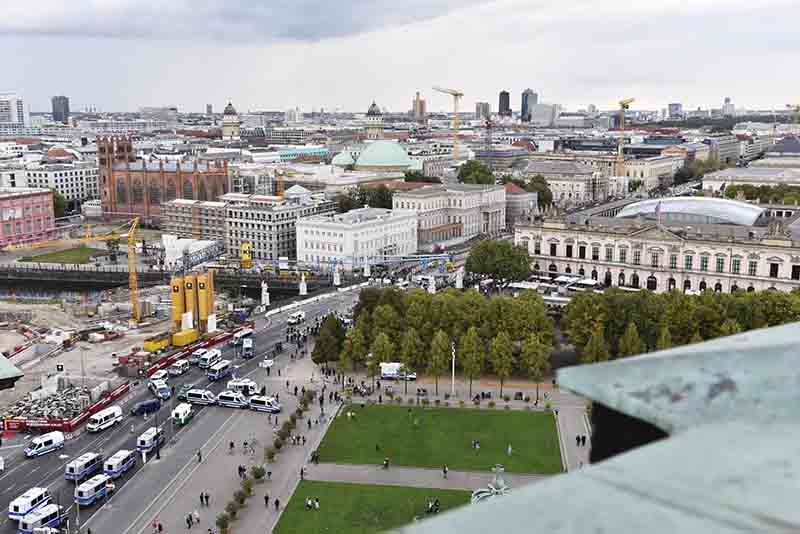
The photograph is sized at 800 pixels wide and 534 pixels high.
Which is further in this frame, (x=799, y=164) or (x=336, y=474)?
(x=799, y=164)

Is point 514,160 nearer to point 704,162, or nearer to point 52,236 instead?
point 704,162

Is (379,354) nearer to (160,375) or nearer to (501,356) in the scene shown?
(501,356)

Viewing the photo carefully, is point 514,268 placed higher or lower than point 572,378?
lower

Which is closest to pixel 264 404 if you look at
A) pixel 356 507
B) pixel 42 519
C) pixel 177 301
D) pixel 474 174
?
pixel 356 507

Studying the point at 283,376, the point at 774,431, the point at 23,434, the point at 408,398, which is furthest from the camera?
the point at 283,376

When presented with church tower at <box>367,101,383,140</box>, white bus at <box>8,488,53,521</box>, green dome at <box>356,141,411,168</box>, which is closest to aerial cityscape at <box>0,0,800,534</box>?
white bus at <box>8,488,53,521</box>

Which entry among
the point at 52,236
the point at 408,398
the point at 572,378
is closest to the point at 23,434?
the point at 408,398

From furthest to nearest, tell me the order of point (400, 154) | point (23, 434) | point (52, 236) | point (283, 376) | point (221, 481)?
point (400, 154)
point (52, 236)
point (283, 376)
point (23, 434)
point (221, 481)
